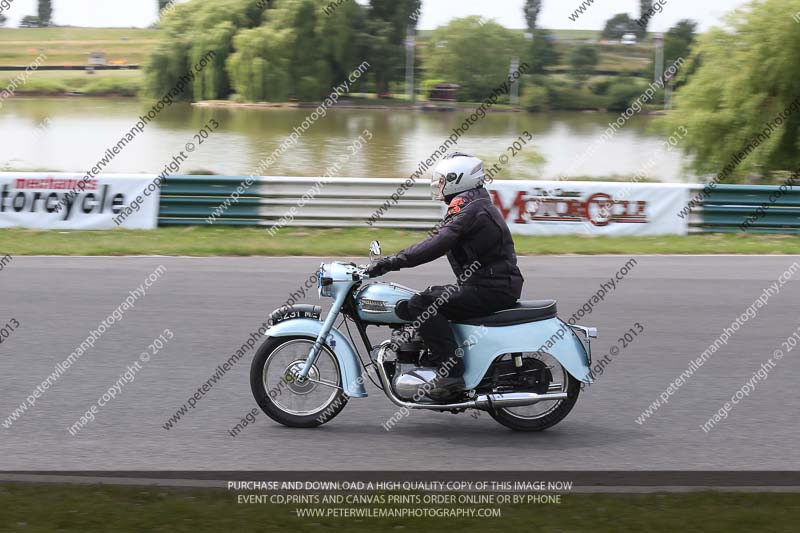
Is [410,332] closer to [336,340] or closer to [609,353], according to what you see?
[336,340]

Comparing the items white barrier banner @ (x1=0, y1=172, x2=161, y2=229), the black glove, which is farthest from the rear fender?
Answer: white barrier banner @ (x1=0, y1=172, x2=161, y2=229)

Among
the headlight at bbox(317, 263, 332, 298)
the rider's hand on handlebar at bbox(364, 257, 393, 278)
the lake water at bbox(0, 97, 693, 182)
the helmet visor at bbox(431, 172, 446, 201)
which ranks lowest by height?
→ the lake water at bbox(0, 97, 693, 182)

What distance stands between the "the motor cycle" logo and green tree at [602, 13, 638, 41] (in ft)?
210

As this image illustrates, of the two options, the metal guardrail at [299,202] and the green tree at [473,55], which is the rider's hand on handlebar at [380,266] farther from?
the green tree at [473,55]

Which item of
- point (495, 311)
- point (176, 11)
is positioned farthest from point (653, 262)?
point (176, 11)

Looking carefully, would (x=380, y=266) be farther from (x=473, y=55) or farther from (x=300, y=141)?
(x=473, y=55)

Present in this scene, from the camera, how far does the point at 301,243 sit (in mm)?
14562

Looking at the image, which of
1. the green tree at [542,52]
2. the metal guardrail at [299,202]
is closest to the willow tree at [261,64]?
the green tree at [542,52]

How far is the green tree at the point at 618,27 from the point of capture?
76875 mm

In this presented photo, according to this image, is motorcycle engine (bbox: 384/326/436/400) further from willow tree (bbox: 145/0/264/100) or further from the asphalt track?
willow tree (bbox: 145/0/264/100)

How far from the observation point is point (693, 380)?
26.1 feet

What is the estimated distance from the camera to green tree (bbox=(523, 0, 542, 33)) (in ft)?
262
